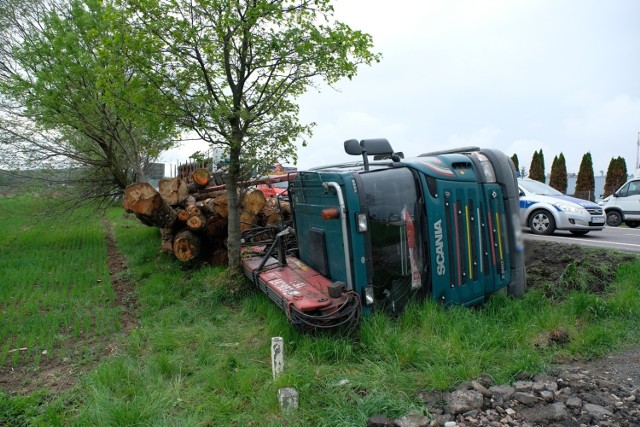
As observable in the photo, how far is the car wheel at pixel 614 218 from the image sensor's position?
625 inches

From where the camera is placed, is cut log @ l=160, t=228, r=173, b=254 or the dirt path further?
cut log @ l=160, t=228, r=173, b=254

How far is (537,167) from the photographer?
32.8 m

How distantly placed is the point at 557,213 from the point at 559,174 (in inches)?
941

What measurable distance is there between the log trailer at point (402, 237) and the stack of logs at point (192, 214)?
11.8 feet

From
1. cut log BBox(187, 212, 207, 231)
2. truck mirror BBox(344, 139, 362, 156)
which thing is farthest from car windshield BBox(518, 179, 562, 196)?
truck mirror BBox(344, 139, 362, 156)

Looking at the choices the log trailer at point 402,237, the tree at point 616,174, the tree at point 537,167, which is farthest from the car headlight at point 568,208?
the tree at point 537,167

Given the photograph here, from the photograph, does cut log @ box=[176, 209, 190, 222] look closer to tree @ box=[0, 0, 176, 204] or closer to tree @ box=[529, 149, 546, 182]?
tree @ box=[0, 0, 176, 204]

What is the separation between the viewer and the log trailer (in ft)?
14.8

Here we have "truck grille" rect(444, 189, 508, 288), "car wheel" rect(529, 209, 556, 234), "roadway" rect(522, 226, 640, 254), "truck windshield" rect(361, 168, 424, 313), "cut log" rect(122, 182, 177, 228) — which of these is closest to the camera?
"truck windshield" rect(361, 168, 424, 313)

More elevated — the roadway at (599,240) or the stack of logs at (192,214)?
the stack of logs at (192,214)

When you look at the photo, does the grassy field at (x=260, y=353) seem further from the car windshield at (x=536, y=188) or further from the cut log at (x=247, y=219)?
the car windshield at (x=536, y=188)

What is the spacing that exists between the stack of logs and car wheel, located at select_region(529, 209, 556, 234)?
601cm

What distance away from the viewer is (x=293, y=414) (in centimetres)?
328

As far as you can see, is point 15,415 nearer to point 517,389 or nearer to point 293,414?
point 293,414
